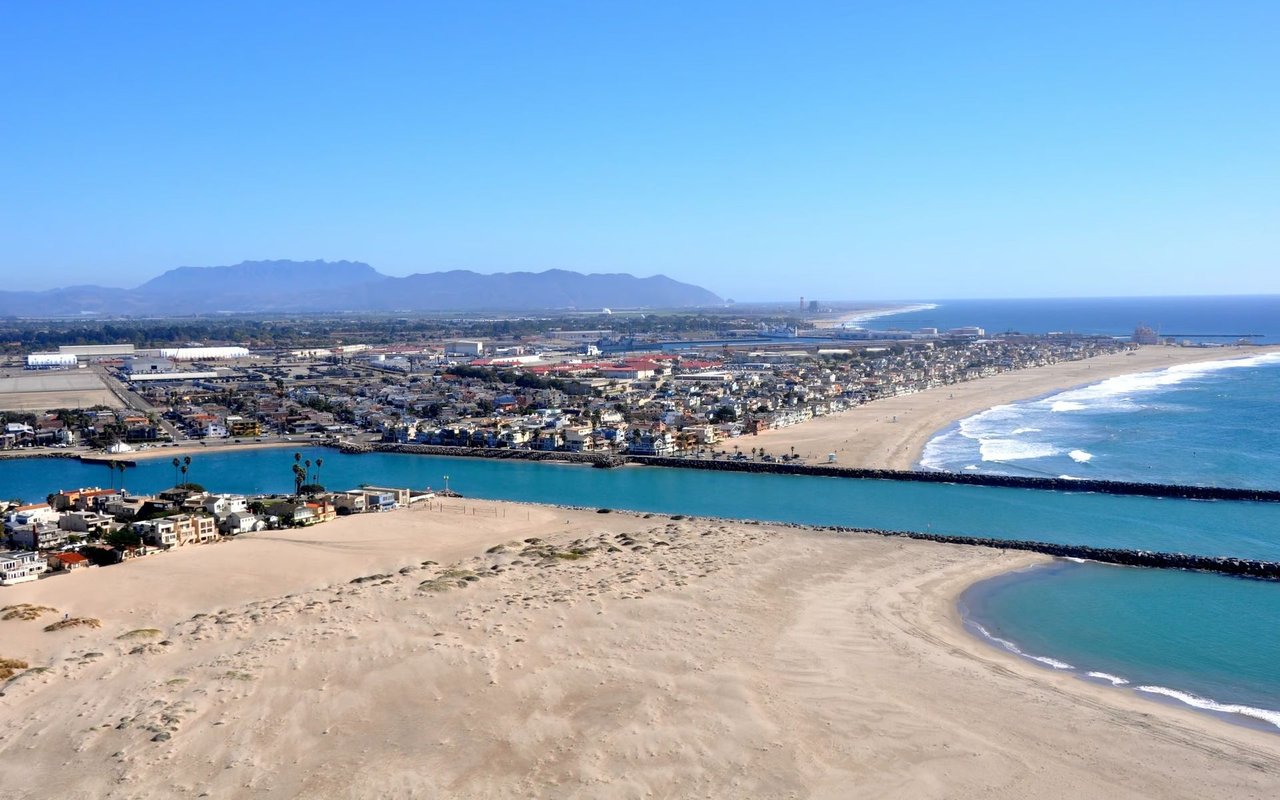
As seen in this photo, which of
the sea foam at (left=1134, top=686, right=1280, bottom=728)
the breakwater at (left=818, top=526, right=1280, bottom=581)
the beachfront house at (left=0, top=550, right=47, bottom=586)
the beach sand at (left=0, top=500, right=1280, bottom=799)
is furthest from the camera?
the breakwater at (left=818, top=526, right=1280, bottom=581)

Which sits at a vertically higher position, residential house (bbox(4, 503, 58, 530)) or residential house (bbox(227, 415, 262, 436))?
residential house (bbox(4, 503, 58, 530))

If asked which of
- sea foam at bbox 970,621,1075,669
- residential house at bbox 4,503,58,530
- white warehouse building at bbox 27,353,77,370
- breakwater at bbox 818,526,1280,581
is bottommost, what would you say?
sea foam at bbox 970,621,1075,669

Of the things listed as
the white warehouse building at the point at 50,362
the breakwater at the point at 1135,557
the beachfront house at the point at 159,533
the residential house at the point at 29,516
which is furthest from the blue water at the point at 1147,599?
the white warehouse building at the point at 50,362

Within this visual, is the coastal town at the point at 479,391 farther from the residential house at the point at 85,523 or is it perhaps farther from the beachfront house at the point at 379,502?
the residential house at the point at 85,523

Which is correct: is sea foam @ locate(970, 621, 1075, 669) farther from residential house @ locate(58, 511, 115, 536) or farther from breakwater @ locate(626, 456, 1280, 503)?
residential house @ locate(58, 511, 115, 536)

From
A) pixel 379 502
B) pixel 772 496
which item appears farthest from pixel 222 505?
pixel 772 496

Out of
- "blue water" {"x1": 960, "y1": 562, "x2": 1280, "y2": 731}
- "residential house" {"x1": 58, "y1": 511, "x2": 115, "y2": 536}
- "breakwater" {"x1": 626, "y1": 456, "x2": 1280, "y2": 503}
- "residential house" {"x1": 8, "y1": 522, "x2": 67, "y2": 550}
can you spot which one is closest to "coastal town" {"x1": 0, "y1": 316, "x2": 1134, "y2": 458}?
"breakwater" {"x1": 626, "y1": 456, "x2": 1280, "y2": 503}

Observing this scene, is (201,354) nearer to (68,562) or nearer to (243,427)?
(243,427)
